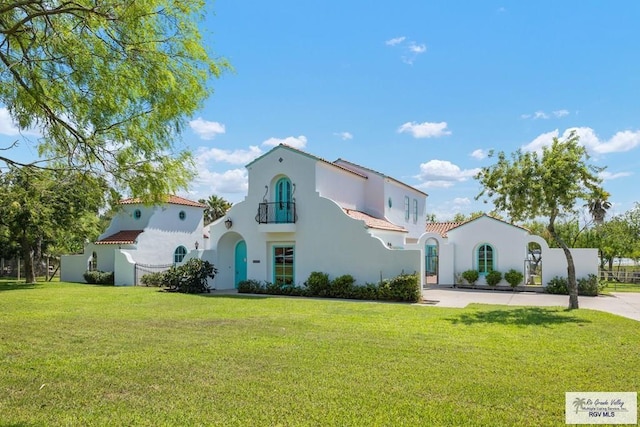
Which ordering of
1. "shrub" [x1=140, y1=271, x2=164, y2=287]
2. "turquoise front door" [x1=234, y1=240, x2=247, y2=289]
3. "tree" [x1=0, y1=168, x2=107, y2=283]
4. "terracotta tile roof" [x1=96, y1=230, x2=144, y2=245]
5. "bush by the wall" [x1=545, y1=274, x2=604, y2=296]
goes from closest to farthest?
"bush by the wall" [x1=545, y1=274, x2=604, y2=296], "tree" [x1=0, y1=168, x2=107, y2=283], "turquoise front door" [x1=234, y1=240, x2=247, y2=289], "shrub" [x1=140, y1=271, x2=164, y2=287], "terracotta tile roof" [x1=96, y1=230, x2=144, y2=245]

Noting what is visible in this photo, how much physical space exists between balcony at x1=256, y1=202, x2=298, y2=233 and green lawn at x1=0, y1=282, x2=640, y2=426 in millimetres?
8565

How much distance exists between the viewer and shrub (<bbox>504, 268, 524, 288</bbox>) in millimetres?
24275

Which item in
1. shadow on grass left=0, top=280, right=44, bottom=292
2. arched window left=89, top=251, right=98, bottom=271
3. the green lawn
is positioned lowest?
shadow on grass left=0, top=280, right=44, bottom=292

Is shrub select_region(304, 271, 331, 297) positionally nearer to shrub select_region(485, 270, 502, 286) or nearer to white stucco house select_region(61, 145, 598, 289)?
white stucco house select_region(61, 145, 598, 289)

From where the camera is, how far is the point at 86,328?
11.7 m

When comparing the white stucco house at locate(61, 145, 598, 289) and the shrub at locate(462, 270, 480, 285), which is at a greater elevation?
the white stucco house at locate(61, 145, 598, 289)

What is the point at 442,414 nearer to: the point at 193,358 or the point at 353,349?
the point at 353,349

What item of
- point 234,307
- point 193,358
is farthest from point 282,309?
point 193,358

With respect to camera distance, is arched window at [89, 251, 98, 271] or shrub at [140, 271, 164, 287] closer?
shrub at [140, 271, 164, 287]

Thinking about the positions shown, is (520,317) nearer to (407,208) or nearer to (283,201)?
(283,201)

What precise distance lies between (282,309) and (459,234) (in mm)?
14215

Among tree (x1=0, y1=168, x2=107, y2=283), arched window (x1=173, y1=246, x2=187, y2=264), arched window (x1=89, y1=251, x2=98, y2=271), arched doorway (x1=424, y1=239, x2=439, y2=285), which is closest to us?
tree (x1=0, y1=168, x2=107, y2=283)

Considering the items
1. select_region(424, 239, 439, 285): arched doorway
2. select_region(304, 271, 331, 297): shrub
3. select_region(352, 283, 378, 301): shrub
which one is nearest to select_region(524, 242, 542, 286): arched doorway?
select_region(424, 239, 439, 285): arched doorway

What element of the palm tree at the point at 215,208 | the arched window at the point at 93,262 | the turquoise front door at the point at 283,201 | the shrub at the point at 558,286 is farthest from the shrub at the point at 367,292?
the palm tree at the point at 215,208
